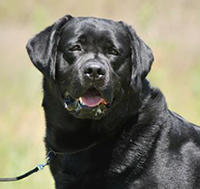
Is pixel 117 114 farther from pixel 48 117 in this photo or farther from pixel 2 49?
pixel 2 49

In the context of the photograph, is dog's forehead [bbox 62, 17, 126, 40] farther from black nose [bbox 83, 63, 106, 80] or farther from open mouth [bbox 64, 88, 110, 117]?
open mouth [bbox 64, 88, 110, 117]

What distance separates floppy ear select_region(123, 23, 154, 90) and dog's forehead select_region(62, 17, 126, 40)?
12 centimetres

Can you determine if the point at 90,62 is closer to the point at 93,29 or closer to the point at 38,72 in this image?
the point at 93,29

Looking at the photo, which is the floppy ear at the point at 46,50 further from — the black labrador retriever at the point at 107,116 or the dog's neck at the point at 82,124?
the dog's neck at the point at 82,124

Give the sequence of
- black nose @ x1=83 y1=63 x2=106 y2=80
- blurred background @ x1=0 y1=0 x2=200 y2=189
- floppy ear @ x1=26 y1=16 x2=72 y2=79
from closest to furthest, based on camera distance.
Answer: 1. black nose @ x1=83 y1=63 x2=106 y2=80
2. floppy ear @ x1=26 y1=16 x2=72 y2=79
3. blurred background @ x1=0 y1=0 x2=200 y2=189

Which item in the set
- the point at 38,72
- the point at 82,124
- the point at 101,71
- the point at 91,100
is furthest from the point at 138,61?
the point at 38,72

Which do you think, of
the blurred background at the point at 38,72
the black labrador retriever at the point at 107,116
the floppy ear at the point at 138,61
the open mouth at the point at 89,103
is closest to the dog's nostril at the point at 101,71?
the black labrador retriever at the point at 107,116

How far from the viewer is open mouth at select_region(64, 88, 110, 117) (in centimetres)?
388

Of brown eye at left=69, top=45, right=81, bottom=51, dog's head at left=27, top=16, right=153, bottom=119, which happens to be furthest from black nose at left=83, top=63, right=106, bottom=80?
Result: brown eye at left=69, top=45, right=81, bottom=51

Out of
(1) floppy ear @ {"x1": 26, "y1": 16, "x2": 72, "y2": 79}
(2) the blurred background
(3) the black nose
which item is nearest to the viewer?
(3) the black nose

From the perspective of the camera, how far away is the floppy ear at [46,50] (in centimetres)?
402

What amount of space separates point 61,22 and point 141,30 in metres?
4.85

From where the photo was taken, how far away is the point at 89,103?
3.93 m


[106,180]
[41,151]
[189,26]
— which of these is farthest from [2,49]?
[106,180]
